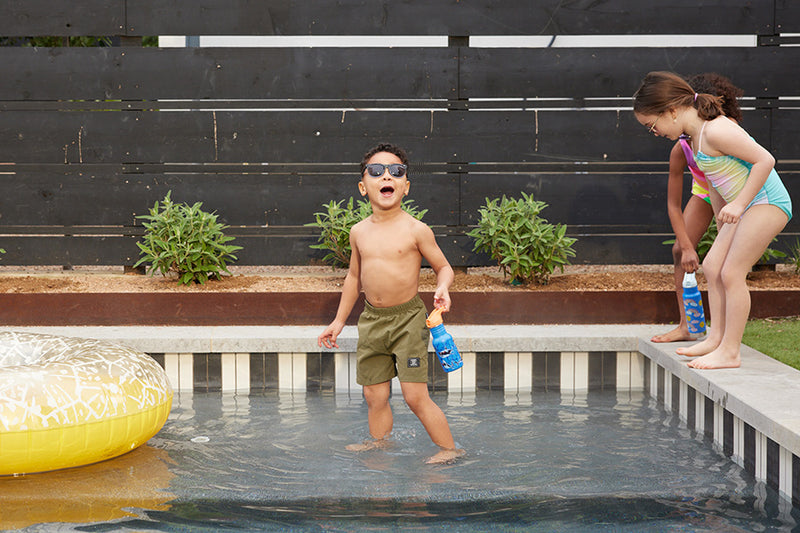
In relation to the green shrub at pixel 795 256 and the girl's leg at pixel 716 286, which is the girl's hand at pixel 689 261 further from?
A: the green shrub at pixel 795 256

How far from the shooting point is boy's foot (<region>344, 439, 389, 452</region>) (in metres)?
4.21

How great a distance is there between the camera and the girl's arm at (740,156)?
4102 millimetres

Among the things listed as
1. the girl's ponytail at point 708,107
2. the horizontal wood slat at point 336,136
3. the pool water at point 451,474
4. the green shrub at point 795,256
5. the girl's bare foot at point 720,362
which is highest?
the horizontal wood slat at point 336,136

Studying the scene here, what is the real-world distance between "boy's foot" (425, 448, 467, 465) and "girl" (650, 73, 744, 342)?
71.8 inches

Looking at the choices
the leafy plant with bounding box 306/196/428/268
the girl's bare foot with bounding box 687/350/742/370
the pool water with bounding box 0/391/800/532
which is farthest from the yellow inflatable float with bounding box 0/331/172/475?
the girl's bare foot with bounding box 687/350/742/370

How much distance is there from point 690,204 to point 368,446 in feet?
8.62

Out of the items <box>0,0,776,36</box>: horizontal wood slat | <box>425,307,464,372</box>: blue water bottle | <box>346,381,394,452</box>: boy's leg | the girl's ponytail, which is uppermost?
<box>0,0,776,36</box>: horizontal wood slat

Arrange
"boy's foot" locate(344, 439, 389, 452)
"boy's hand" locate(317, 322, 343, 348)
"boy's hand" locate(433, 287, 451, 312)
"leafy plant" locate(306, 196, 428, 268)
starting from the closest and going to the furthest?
"boy's hand" locate(433, 287, 451, 312) < "boy's foot" locate(344, 439, 389, 452) < "boy's hand" locate(317, 322, 343, 348) < "leafy plant" locate(306, 196, 428, 268)

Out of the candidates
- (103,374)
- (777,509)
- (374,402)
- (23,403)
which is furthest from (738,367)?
(23,403)

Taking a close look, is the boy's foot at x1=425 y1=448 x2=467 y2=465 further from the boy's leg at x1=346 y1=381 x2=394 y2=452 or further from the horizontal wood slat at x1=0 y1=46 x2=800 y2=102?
the horizontal wood slat at x1=0 y1=46 x2=800 y2=102

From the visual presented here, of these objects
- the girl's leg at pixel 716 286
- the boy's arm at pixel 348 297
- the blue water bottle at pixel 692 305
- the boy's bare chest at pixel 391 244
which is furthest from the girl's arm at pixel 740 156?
the boy's arm at pixel 348 297

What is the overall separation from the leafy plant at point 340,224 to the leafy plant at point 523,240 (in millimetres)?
551

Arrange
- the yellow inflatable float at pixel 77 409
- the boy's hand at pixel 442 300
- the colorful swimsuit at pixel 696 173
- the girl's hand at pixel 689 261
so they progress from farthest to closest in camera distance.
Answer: the girl's hand at pixel 689 261
the colorful swimsuit at pixel 696 173
the boy's hand at pixel 442 300
the yellow inflatable float at pixel 77 409

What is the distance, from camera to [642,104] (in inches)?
174
